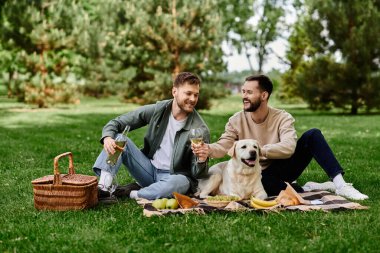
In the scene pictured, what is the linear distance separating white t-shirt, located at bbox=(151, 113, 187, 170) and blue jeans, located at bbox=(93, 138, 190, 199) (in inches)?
2.6

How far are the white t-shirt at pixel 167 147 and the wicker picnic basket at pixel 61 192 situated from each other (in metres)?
0.99

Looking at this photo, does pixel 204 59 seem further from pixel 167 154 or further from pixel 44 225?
pixel 44 225

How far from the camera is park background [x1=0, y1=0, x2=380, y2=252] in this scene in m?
4.41

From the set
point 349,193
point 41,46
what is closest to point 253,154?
point 349,193

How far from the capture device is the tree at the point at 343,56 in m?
23.3

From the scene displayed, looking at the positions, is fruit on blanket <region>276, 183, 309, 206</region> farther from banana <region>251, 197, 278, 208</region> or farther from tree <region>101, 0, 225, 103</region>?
tree <region>101, 0, 225, 103</region>

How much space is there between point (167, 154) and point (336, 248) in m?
2.53

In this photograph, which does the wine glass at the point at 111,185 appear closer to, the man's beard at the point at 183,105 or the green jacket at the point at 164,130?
the green jacket at the point at 164,130

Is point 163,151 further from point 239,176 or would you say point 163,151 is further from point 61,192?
point 61,192

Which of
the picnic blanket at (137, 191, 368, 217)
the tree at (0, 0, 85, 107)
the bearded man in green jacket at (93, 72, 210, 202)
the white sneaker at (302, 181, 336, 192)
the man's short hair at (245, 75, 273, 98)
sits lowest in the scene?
the white sneaker at (302, 181, 336, 192)

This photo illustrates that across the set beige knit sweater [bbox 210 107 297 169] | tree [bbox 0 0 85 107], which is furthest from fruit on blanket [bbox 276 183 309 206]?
tree [bbox 0 0 85 107]

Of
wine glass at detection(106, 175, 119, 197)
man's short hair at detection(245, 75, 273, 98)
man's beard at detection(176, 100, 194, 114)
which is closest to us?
man's beard at detection(176, 100, 194, 114)

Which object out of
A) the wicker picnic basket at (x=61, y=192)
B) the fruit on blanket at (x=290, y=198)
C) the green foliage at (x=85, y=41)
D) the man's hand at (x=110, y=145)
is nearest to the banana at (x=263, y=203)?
the fruit on blanket at (x=290, y=198)

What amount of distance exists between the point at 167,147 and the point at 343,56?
64.1 feet
